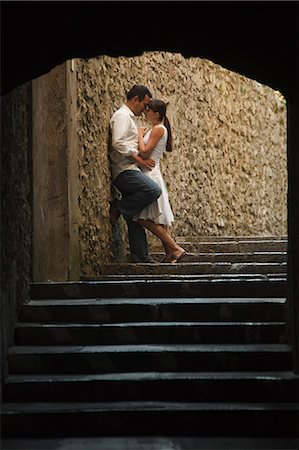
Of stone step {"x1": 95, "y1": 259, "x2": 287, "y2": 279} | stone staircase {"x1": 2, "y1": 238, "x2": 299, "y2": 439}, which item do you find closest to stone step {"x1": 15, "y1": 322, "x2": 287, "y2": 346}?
stone staircase {"x1": 2, "y1": 238, "x2": 299, "y2": 439}

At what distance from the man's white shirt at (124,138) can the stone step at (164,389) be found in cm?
379

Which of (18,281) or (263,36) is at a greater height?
(263,36)

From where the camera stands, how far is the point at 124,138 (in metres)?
9.03

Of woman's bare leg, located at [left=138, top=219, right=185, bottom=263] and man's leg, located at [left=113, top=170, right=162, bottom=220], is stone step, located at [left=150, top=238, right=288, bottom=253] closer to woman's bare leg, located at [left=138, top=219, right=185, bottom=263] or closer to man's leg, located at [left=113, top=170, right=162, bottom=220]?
woman's bare leg, located at [left=138, top=219, right=185, bottom=263]

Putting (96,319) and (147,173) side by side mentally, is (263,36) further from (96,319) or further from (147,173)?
(147,173)

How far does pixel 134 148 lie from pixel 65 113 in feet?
3.65

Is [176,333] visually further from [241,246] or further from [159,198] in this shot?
[241,246]

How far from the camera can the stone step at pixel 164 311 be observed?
20.0 ft

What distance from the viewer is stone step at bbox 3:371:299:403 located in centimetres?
530

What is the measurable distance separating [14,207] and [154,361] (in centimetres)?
133

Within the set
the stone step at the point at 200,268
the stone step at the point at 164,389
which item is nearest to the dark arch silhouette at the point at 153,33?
the stone step at the point at 164,389

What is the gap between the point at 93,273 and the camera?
8.65 m

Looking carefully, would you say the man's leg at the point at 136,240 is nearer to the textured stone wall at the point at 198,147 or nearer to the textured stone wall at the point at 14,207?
the textured stone wall at the point at 198,147

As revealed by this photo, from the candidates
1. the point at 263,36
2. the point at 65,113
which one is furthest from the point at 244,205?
the point at 263,36
